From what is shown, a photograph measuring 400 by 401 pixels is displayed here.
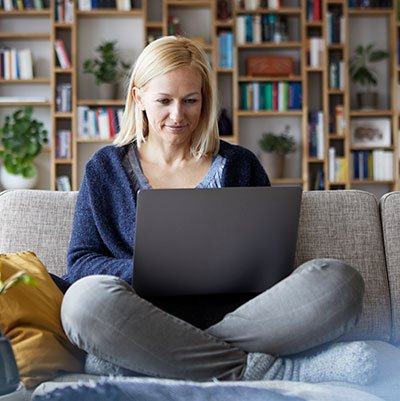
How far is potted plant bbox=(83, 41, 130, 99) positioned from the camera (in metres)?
5.21

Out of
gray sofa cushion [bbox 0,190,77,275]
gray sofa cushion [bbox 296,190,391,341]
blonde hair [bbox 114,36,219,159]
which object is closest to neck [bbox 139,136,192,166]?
blonde hair [bbox 114,36,219,159]

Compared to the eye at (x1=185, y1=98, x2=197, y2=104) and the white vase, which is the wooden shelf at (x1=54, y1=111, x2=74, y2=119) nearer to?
the white vase

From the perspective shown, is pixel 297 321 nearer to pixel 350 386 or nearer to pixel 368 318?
pixel 350 386

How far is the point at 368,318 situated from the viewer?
1.94 meters

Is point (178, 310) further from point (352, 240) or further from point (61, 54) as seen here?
point (61, 54)

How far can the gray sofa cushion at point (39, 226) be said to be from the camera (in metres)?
1.97

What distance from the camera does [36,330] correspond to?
1578 mm

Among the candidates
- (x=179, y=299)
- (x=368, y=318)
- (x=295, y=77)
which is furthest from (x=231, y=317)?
(x=295, y=77)

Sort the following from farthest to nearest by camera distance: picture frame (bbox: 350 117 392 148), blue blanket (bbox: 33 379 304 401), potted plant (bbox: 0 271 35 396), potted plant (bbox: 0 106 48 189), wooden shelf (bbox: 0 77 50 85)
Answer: picture frame (bbox: 350 117 392 148) → wooden shelf (bbox: 0 77 50 85) → potted plant (bbox: 0 106 48 189) → blue blanket (bbox: 33 379 304 401) → potted plant (bbox: 0 271 35 396)

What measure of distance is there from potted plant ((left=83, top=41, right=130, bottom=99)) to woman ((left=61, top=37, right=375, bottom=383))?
128 inches

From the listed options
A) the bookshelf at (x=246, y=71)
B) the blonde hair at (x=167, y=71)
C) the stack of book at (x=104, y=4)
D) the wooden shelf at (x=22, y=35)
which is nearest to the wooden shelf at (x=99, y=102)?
the bookshelf at (x=246, y=71)

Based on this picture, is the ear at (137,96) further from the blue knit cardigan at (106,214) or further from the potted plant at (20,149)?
the potted plant at (20,149)

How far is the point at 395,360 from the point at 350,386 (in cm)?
23

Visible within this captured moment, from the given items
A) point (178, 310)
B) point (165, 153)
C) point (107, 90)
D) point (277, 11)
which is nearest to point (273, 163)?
point (277, 11)
